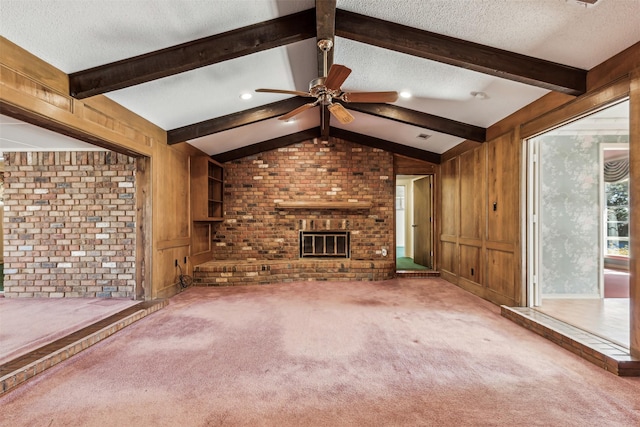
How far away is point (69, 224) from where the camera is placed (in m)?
4.14

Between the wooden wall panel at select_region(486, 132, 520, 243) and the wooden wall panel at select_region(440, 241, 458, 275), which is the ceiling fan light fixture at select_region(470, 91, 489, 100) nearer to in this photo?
the wooden wall panel at select_region(486, 132, 520, 243)

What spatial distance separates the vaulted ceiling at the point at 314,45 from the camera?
215cm

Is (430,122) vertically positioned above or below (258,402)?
above

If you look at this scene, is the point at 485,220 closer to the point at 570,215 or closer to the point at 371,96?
the point at 570,215

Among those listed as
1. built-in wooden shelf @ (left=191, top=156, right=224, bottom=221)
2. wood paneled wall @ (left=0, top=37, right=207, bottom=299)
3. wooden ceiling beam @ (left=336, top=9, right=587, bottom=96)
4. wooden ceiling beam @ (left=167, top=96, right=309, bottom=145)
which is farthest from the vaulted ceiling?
built-in wooden shelf @ (left=191, top=156, right=224, bottom=221)

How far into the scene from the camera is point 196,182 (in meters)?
5.27

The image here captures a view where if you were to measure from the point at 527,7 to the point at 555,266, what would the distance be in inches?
136

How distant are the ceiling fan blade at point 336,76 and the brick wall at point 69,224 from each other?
295cm

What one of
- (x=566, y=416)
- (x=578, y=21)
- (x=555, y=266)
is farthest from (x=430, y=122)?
(x=566, y=416)

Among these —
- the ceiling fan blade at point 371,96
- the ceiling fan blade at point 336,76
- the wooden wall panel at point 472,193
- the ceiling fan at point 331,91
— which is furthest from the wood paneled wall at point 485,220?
the ceiling fan blade at point 336,76

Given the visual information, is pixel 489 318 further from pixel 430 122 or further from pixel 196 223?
pixel 196 223

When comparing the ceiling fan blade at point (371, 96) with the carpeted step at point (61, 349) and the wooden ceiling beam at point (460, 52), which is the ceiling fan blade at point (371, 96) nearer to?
the wooden ceiling beam at point (460, 52)

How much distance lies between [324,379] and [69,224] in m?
4.07

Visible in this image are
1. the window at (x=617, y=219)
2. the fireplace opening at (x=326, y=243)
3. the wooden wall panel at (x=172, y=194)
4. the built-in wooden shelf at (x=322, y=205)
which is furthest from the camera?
the window at (x=617, y=219)
